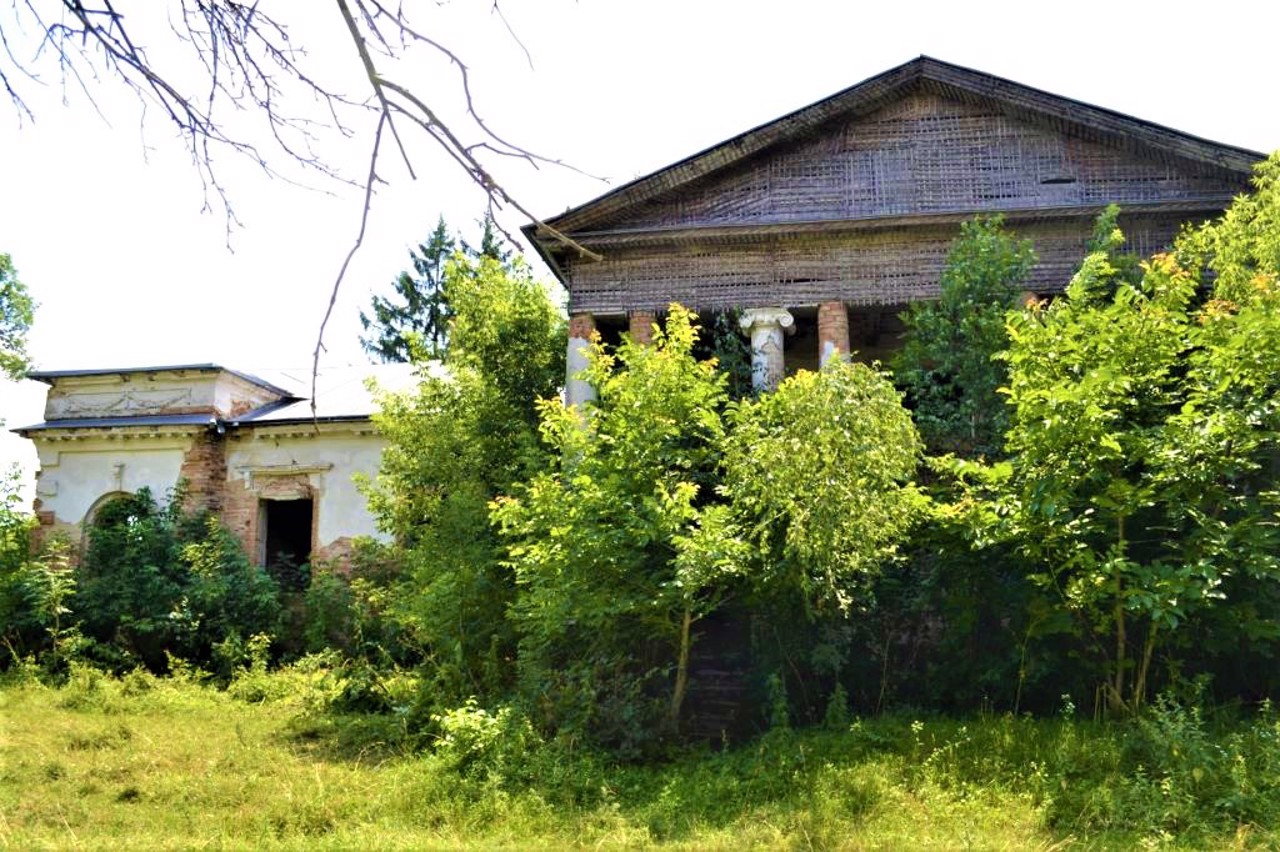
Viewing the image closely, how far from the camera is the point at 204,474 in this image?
17.8 meters

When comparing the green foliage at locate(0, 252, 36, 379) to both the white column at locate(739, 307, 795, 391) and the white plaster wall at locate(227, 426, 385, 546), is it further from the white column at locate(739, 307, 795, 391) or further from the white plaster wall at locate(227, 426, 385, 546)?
the white column at locate(739, 307, 795, 391)

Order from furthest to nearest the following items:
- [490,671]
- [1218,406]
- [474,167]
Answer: [490,671], [1218,406], [474,167]

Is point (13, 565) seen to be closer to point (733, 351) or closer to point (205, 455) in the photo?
point (205, 455)

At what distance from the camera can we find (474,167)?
8.74 ft

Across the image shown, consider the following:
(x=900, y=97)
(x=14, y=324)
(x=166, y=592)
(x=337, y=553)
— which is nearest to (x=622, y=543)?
(x=900, y=97)

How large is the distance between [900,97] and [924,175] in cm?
113

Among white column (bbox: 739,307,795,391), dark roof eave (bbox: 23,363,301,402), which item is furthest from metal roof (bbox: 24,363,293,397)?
white column (bbox: 739,307,795,391)

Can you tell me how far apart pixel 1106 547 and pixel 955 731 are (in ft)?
6.42

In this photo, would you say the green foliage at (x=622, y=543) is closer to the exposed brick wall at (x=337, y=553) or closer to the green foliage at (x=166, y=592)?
the exposed brick wall at (x=337, y=553)

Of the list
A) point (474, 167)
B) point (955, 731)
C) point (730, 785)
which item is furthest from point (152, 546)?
point (474, 167)

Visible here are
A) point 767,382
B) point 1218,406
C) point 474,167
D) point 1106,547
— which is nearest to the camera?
point 474,167

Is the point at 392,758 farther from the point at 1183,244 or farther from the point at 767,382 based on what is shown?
the point at 1183,244

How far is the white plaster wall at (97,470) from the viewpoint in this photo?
17.9m

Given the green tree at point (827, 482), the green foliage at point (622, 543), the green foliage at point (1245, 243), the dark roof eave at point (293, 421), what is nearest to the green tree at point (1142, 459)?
the green foliage at point (1245, 243)
